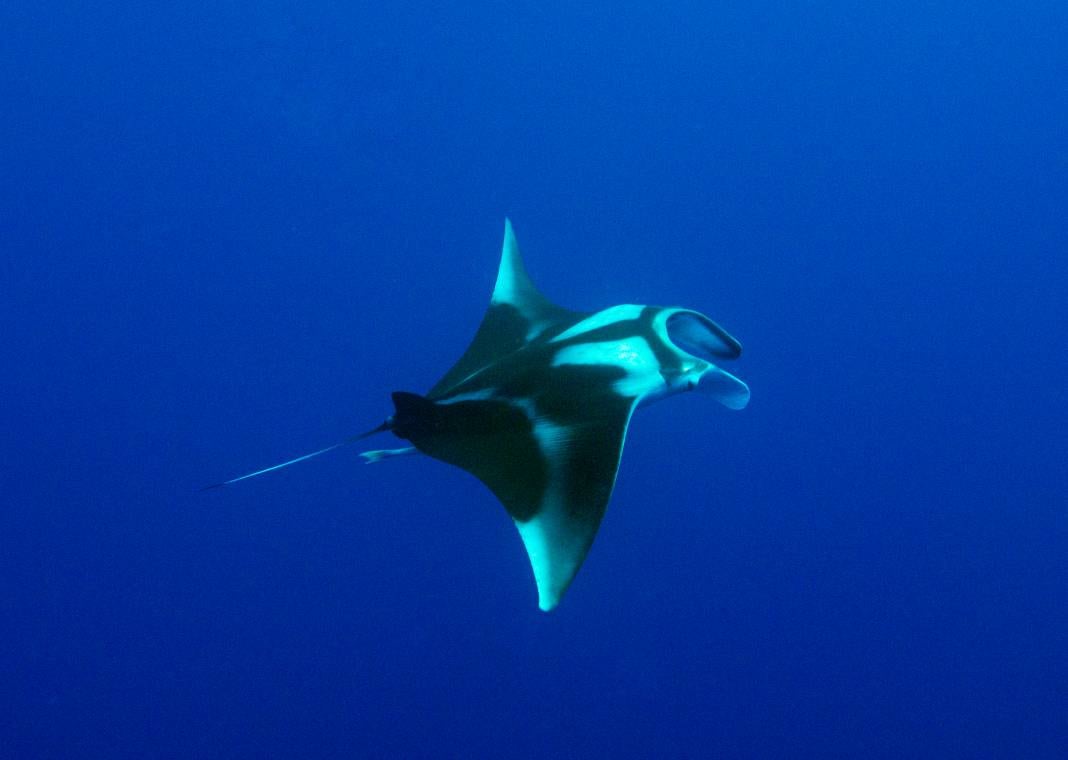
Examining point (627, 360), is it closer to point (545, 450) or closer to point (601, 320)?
point (601, 320)

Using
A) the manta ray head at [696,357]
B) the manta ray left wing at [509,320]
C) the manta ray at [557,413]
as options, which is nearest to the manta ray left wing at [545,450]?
the manta ray at [557,413]

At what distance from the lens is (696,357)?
276cm

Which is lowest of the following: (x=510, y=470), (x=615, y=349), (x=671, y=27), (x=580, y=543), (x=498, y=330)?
(x=580, y=543)

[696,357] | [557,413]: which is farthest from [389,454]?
[696,357]

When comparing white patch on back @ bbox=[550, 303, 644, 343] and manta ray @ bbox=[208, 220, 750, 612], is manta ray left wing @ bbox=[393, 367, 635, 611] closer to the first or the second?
manta ray @ bbox=[208, 220, 750, 612]

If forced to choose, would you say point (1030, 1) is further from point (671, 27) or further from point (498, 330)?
point (498, 330)

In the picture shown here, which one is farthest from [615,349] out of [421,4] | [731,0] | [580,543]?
[731,0]

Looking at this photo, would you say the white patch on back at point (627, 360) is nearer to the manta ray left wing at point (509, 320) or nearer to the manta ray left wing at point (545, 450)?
the manta ray left wing at point (545, 450)

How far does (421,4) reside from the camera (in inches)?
278

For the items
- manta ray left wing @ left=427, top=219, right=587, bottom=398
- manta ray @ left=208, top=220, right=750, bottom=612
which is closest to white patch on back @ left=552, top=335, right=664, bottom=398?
manta ray @ left=208, top=220, right=750, bottom=612

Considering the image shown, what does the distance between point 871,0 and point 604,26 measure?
2.72 metres

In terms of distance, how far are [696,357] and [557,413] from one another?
0.69 metres

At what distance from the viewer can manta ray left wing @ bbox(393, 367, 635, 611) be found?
1.92 metres

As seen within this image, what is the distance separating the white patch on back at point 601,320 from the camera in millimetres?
2686
